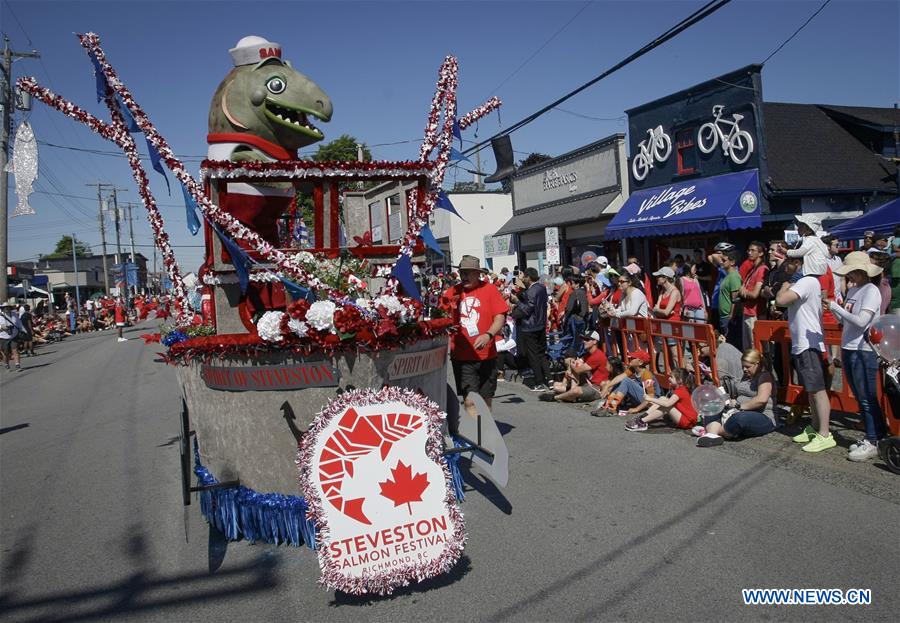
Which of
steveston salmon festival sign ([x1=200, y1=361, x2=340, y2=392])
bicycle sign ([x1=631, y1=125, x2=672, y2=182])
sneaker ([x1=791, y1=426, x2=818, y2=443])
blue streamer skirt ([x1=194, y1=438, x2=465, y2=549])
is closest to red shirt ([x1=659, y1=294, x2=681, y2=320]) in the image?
sneaker ([x1=791, y1=426, x2=818, y2=443])

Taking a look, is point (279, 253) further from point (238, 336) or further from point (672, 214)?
point (672, 214)

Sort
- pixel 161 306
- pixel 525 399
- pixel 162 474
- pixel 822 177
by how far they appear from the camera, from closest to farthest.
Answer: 1. pixel 162 474
2. pixel 161 306
3. pixel 525 399
4. pixel 822 177

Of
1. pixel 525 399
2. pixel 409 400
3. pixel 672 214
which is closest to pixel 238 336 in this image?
pixel 409 400

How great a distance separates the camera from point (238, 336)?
A: 4.57 metres

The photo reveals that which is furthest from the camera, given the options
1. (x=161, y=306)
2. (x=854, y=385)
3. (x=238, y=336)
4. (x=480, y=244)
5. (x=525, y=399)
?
(x=480, y=244)

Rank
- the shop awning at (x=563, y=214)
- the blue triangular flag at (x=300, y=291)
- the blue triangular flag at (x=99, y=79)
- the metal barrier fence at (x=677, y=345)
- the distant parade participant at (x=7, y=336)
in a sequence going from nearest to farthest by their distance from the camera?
the blue triangular flag at (x=300, y=291)
the blue triangular flag at (x=99, y=79)
the metal barrier fence at (x=677, y=345)
the distant parade participant at (x=7, y=336)
the shop awning at (x=563, y=214)

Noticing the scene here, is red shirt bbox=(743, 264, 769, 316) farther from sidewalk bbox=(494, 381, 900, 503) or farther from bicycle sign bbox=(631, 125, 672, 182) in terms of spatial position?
bicycle sign bbox=(631, 125, 672, 182)

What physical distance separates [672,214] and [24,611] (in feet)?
52.5

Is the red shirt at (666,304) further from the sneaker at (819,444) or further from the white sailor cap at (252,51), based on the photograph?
the white sailor cap at (252,51)

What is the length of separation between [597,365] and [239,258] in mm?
5838

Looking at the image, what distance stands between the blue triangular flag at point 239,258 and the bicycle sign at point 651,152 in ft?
51.6

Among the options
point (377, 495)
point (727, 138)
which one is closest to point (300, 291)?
point (377, 495)

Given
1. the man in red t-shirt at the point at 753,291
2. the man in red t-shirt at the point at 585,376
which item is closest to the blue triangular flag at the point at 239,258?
the man in red t-shirt at the point at 585,376

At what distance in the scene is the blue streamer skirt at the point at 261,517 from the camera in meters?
4.60
